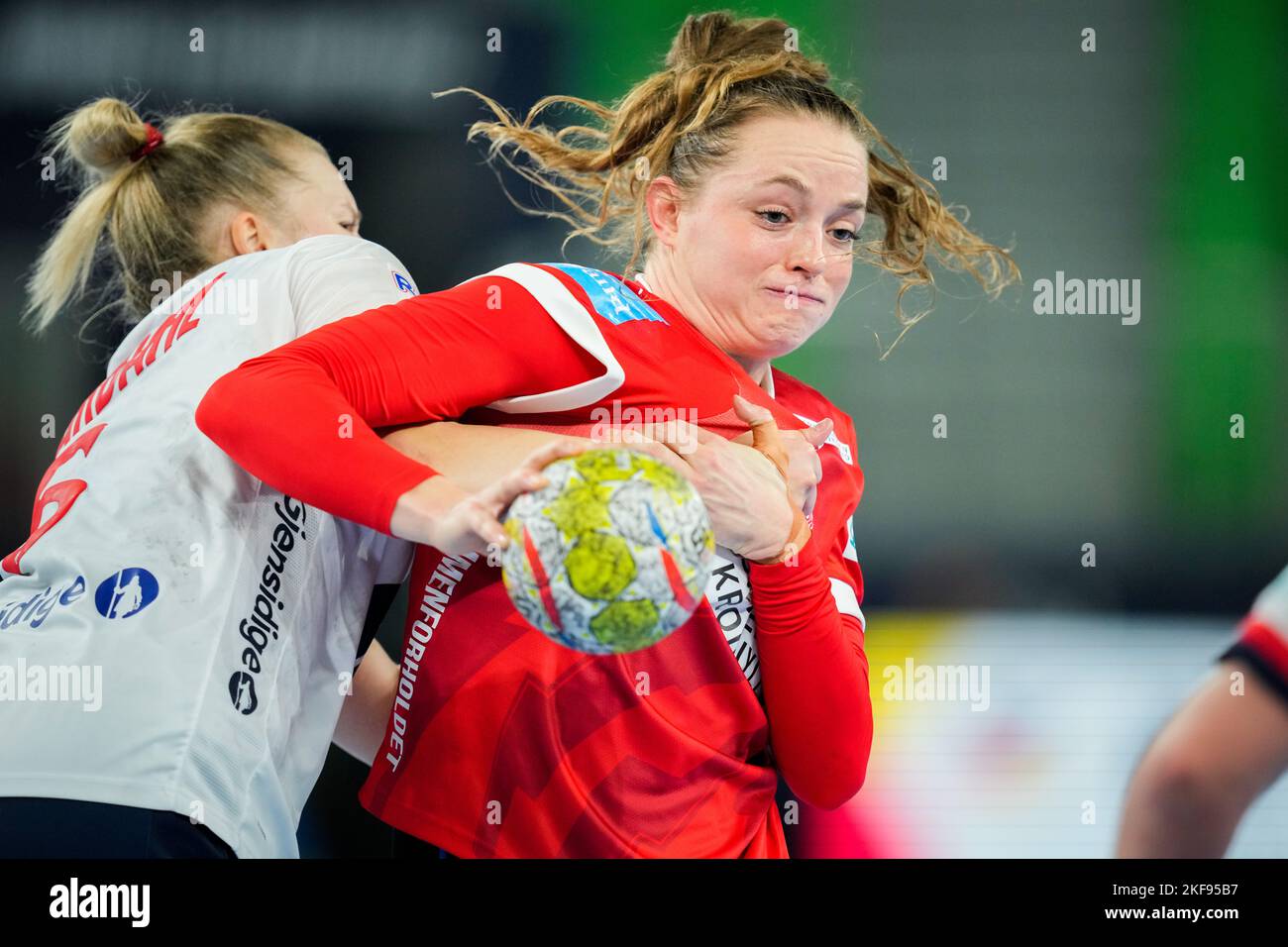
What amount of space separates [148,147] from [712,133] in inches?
38.1

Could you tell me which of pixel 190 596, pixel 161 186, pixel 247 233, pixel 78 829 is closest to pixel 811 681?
pixel 190 596

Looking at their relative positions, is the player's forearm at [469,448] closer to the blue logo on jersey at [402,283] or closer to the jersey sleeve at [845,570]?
the blue logo on jersey at [402,283]

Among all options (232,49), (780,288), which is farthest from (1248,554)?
(232,49)

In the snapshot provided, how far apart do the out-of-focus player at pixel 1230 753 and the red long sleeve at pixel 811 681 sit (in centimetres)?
48

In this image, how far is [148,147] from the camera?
1.94 m

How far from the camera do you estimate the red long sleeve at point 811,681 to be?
4.59 ft

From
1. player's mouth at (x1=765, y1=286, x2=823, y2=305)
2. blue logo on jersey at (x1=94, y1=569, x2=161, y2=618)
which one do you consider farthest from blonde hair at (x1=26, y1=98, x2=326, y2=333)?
player's mouth at (x1=765, y1=286, x2=823, y2=305)

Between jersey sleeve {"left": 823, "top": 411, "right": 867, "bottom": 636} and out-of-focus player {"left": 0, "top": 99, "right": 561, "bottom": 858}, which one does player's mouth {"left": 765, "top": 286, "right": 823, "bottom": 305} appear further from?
out-of-focus player {"left": 0, "top": 99, "right": 561, "bottom": 858}

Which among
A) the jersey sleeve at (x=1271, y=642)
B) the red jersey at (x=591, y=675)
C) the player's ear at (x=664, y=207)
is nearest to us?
the red jersey at (x=591, y=675)

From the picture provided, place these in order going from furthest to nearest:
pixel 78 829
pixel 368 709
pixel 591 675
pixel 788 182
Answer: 1. pixel 368 709
2. pixel 788 182
3. pixel 591 675
4. pixel 78 829

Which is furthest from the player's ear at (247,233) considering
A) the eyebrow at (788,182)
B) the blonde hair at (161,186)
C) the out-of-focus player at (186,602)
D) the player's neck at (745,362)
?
the eyebrow at (788,182)

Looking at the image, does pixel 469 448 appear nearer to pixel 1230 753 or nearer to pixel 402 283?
pixel 402 283

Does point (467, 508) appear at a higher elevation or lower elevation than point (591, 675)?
higher

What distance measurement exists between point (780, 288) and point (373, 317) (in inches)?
21.5
